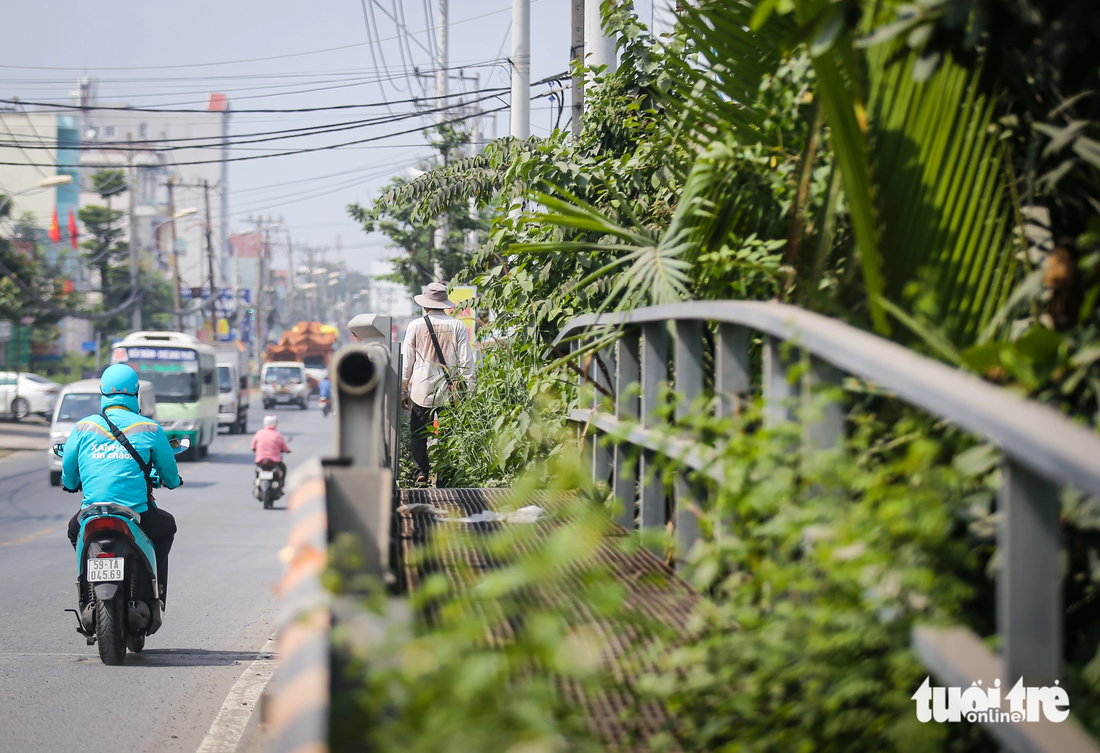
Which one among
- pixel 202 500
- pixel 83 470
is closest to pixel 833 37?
pixel 83 470

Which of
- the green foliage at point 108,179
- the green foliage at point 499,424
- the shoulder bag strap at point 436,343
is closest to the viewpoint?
the green foliage at point 499,424

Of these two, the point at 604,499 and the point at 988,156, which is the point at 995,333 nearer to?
the point at 988,156

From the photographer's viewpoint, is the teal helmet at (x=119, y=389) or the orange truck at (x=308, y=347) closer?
the teal helmet at (x=119, y=389)

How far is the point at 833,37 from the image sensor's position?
2.44 metres

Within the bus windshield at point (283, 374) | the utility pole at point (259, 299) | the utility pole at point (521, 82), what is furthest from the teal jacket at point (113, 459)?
the utility pole at point (259, 299)

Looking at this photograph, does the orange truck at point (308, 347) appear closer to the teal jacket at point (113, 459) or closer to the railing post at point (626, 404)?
the teal jacket at point (113, 459)

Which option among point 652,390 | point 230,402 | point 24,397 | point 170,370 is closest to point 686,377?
point 652,390

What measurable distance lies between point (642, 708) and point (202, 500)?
16.7 meters

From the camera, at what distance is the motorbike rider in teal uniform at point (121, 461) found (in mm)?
7105

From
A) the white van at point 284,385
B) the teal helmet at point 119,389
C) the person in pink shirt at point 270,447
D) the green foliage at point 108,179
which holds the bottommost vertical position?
the white van at point 284,385

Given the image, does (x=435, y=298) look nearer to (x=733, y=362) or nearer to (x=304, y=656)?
(x=733, y=362)

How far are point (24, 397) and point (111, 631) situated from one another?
31.8 m

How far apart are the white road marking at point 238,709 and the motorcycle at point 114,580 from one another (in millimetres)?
797

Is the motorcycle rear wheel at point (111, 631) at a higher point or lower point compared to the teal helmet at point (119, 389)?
lower
